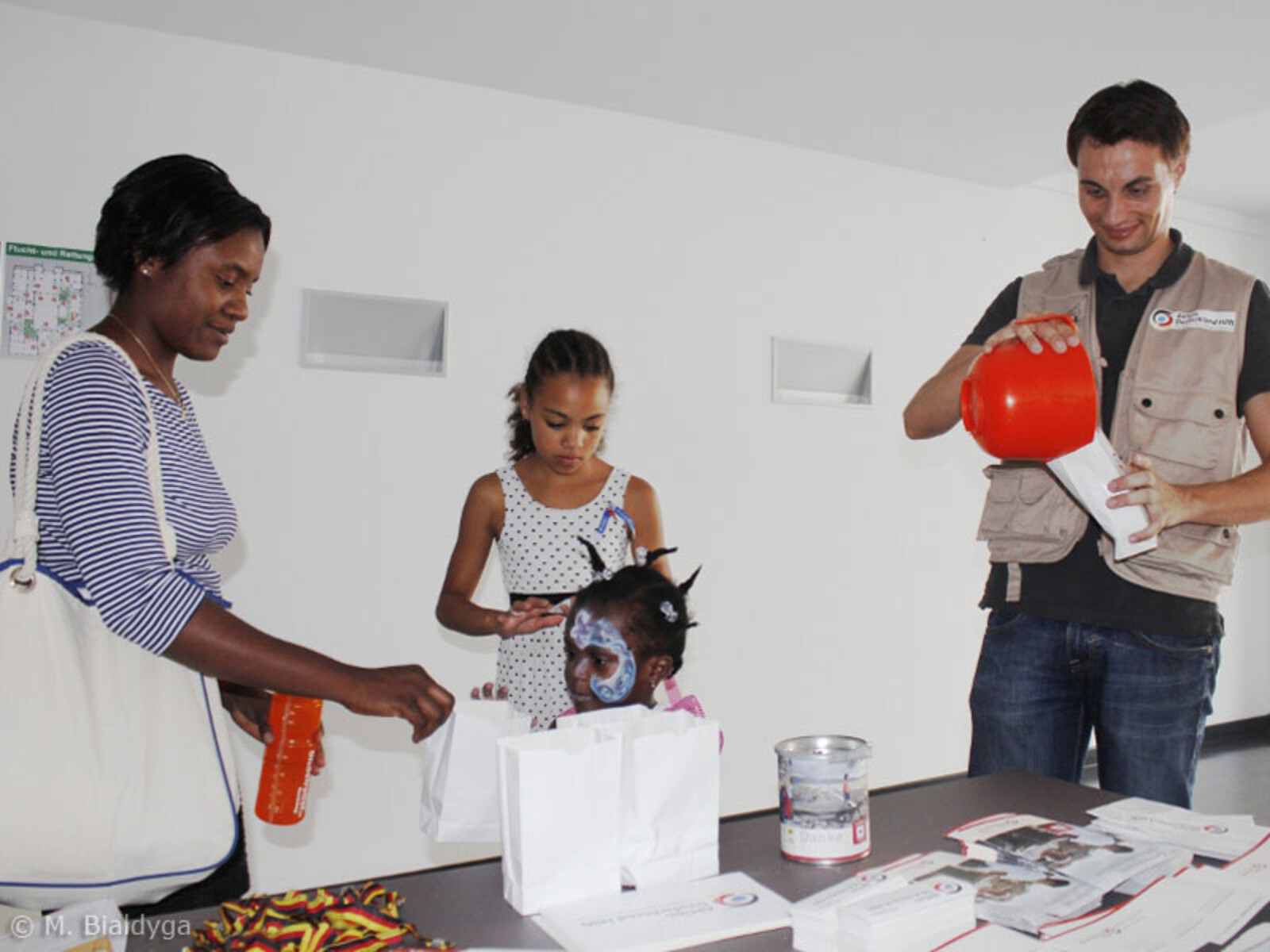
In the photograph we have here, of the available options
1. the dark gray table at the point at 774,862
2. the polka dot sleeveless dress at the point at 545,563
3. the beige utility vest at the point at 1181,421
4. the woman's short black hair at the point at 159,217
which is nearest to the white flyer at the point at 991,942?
the dark gray table at the point at 774,862

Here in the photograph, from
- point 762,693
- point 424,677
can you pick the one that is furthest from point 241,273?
point 762,693

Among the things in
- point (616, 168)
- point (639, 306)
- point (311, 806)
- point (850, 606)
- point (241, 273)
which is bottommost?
point (311, 806)

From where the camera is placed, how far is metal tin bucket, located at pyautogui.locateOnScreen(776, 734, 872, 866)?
44.9 inches

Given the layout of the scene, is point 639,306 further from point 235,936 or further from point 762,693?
point 235,936

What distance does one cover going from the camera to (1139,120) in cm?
157

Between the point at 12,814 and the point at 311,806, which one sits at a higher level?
the point at 12,814

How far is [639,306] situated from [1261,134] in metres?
2.62

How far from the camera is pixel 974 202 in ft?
14.7

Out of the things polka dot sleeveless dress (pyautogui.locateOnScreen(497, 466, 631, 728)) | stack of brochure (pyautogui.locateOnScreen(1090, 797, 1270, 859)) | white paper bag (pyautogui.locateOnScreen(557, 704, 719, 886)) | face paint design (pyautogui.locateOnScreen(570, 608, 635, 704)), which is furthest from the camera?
polka dot sleeveless dress (pyautogui.locateOnScreen(497, 466, 631, 728))

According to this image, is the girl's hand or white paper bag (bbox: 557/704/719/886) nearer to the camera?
white paper bag (bbox: 557/704/719/886)

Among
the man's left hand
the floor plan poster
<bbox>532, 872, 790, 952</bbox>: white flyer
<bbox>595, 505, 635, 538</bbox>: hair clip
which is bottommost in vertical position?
<bbox>532, 872, 790, 952</bbox>: white flyer

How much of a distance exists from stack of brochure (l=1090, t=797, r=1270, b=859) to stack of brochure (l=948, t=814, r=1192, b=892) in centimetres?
3

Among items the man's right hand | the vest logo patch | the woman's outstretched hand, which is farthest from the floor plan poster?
the vest logo patch

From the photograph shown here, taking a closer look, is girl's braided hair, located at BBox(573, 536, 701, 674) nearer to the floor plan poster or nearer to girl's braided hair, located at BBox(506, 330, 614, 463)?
girl's braided hair, located at BBox(506, 330, 614, 463)
